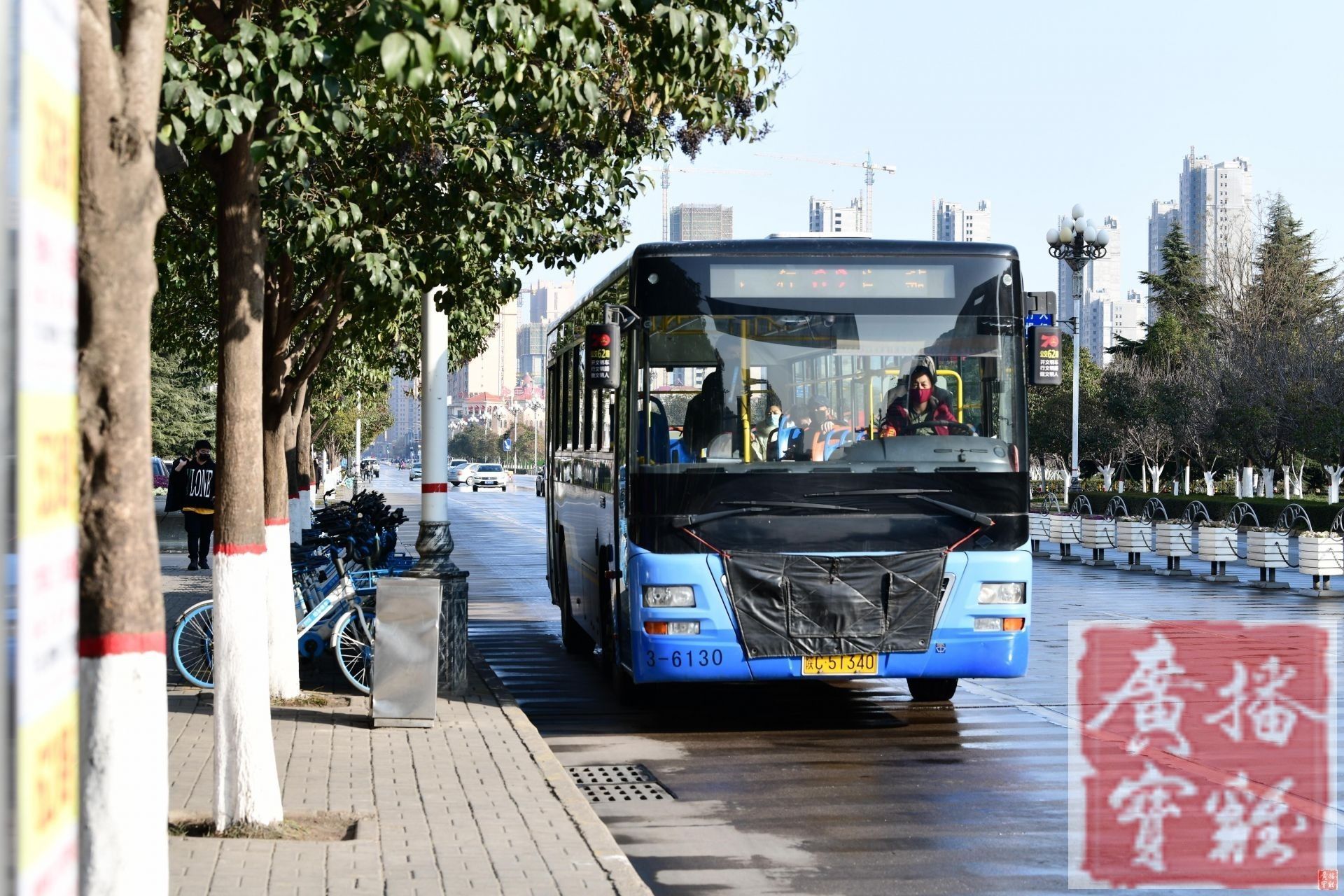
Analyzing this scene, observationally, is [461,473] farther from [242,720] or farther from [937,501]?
[242,720]

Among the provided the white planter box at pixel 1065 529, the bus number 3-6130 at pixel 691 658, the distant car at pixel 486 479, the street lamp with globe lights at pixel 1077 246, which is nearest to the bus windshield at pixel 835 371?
the bus number 3-6130 at pixel 691 658

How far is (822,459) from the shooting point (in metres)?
Result: 10.9

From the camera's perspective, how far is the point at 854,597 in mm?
10773

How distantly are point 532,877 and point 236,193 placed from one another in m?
4.77

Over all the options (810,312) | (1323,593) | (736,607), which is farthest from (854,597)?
(1323,593)

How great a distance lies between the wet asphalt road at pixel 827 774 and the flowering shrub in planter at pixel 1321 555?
6832 millimetres

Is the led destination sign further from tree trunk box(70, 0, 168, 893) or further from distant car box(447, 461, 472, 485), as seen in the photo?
distant car box(447, 461, 472, 485)

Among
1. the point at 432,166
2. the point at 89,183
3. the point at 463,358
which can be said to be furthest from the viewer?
the point at 463,358

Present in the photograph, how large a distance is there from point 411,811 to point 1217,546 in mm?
20455

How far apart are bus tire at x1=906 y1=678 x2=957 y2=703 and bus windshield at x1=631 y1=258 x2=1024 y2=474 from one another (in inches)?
85.7

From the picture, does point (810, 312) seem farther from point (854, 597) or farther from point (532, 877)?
point (532, 877)

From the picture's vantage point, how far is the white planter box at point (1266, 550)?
2445 cm

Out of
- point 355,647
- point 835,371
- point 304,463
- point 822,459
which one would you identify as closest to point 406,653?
point 355,647

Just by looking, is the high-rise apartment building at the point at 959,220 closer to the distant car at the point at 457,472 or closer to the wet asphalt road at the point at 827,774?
the distant car at the point at 457,472
